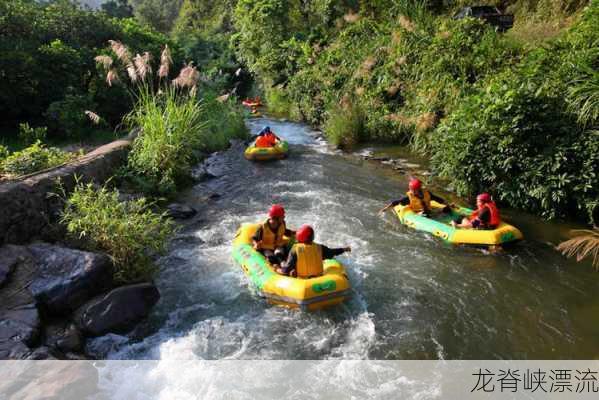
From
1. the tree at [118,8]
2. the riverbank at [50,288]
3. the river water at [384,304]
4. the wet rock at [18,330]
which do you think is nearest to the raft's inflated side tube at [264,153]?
the river water at [384,304]

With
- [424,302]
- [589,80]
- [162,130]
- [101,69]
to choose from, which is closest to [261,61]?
[101,69]

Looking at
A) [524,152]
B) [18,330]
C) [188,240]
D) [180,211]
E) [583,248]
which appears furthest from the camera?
[180,211]

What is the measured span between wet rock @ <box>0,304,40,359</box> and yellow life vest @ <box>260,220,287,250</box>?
287 cm

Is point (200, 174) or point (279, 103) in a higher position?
point (279, 103)

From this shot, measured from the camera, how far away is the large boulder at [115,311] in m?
4.97

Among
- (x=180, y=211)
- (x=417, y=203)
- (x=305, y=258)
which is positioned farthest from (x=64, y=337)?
(x=417, y=203)

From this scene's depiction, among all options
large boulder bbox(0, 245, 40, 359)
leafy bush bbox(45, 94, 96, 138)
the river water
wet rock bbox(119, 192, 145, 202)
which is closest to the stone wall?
large boulder bbox(0, 245, 40, 359)

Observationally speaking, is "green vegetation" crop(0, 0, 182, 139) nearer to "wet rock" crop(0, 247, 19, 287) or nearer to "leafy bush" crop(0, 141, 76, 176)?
"leafy bush" crop(0, 141, 76, 176)

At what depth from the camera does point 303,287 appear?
5.30 m

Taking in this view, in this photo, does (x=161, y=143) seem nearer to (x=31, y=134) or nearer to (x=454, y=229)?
(x=31, y=134)

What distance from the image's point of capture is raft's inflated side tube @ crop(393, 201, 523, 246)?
6703 millimetres

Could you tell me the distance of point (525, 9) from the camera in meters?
13.4

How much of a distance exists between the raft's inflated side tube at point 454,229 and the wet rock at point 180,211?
3.68 meters

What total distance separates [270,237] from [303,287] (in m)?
1.39
